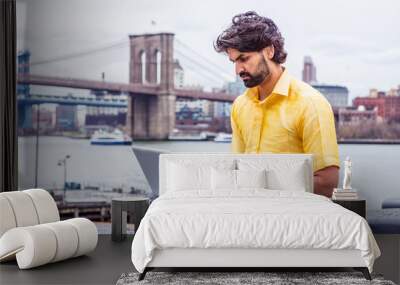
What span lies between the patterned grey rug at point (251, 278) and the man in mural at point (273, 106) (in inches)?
90.2

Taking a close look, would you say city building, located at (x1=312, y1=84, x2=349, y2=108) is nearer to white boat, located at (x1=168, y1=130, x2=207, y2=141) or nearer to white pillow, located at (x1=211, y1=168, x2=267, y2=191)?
white boat, located at (x1=168, y1=130, x2=207, y2=141)

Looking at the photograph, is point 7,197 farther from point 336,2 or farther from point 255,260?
point 336,2

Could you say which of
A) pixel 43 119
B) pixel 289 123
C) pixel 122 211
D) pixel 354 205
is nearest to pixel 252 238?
pixel 354 205

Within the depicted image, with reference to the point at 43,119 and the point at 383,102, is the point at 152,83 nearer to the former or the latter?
the point at 43,119

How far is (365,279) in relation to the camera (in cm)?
524

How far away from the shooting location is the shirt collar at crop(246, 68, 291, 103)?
7.64 meters

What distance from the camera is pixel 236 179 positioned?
6727mm

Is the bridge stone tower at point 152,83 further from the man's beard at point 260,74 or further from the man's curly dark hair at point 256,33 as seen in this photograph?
the man's beard at point 260,74

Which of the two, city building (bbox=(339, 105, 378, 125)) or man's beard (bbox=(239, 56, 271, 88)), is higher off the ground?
man's beard (bbox=(239, 56, 271, 88))

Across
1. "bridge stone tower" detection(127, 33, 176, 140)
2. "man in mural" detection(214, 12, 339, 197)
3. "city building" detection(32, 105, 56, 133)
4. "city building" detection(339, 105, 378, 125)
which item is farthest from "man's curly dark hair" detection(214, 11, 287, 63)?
"city building" detection(32, 105, 56, 133)

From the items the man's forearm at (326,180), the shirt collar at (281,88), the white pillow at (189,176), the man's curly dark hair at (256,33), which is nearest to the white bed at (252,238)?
the white pillow at (189,176)

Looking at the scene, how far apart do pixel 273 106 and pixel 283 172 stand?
3.25 feet

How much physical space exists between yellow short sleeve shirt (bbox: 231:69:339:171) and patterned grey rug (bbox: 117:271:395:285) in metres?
2.30

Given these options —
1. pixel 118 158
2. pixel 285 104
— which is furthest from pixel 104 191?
pixel 285 104
